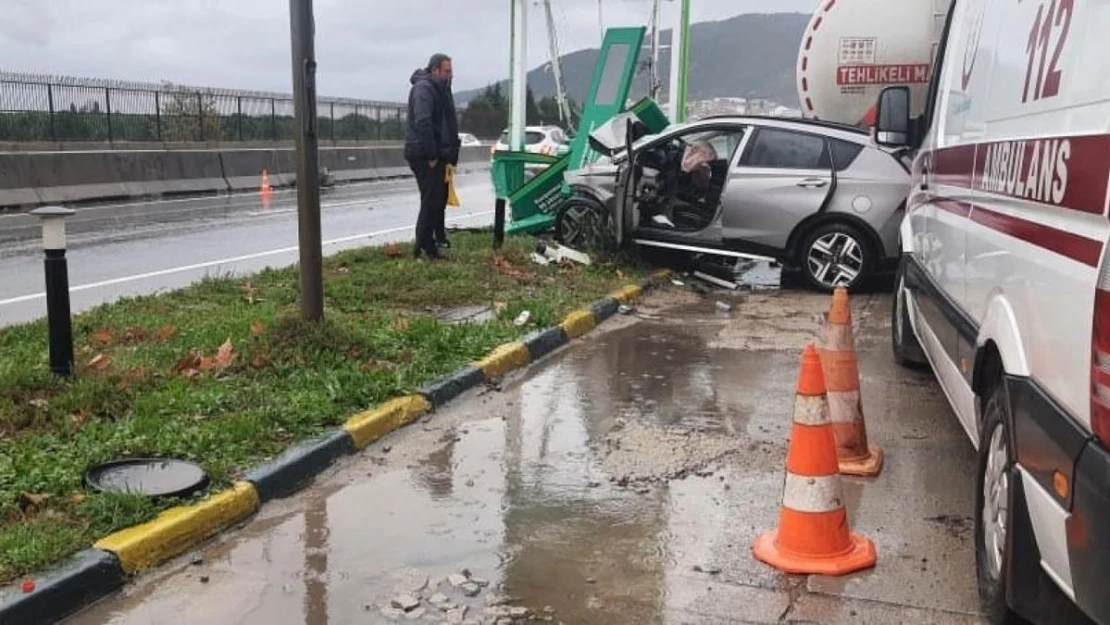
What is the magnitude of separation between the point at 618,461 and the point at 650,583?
1360 mm

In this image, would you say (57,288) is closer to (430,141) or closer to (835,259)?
(430,141)

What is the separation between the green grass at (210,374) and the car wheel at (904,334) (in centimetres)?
252

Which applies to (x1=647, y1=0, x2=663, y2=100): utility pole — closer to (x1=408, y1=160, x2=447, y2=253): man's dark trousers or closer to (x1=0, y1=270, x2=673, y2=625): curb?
(x1=408, y1=160, x2=447, y2=253): man's dark trousers

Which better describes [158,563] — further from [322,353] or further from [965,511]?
[965,511]

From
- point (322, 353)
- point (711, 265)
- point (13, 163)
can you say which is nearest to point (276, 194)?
point (13, 163)

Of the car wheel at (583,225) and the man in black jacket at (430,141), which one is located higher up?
the man in black jacket at (430,141)

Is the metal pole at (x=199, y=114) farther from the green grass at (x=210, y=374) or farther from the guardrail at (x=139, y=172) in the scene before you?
the green grass at (x=210, y=374)

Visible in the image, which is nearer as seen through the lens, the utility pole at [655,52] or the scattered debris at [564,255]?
the scattered debris at [564,255]

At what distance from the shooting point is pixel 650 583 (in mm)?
3797

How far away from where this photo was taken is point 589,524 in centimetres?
433

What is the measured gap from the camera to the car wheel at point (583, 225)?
36.5 ft

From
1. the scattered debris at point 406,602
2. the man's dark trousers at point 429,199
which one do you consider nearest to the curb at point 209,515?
the scattered debris at point 406,602

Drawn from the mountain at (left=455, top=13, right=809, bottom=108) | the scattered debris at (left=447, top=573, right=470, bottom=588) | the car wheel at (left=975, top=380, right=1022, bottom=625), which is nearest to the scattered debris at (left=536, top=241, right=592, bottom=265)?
the scattered debris at (left=447, top=573, right=470, bottom=588)

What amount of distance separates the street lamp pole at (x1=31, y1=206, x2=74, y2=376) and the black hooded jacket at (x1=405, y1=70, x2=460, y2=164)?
5.22 metres
